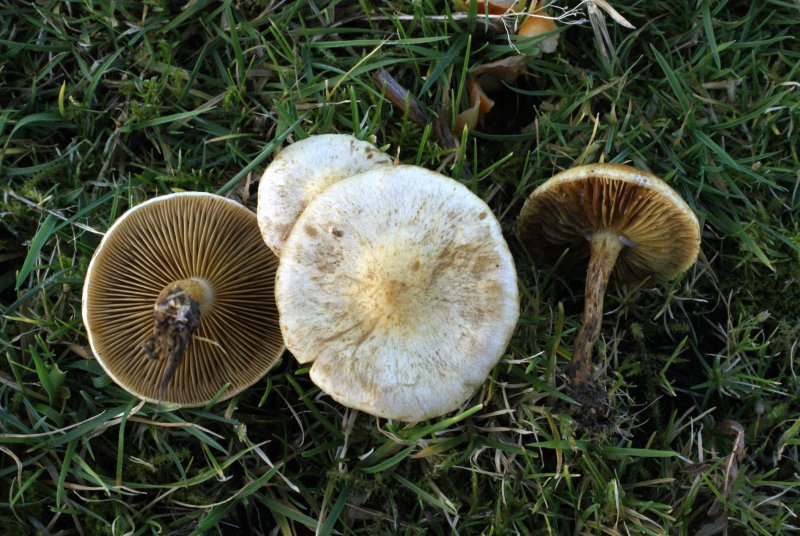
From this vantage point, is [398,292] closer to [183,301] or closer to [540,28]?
[183,301]

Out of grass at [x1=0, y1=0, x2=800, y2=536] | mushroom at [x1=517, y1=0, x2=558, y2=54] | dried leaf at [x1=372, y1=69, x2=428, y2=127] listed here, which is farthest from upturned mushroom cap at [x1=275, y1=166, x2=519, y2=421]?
mushroom at [x1=517, y1=0, x2=558, y2=54]

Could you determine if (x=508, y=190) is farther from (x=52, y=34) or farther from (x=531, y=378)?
(x=52, y=34)

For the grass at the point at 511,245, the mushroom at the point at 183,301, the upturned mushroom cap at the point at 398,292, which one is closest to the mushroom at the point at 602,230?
the grass at the point at 511,245

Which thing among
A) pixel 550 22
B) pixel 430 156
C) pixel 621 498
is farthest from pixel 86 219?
pixel 621 498

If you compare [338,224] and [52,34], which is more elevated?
[52,34]

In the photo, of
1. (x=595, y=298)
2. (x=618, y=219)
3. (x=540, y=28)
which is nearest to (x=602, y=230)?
(x=618, y=219)

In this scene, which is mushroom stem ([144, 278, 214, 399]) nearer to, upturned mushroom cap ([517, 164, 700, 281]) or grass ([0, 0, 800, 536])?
grass ([0, 0, 800, 536])
